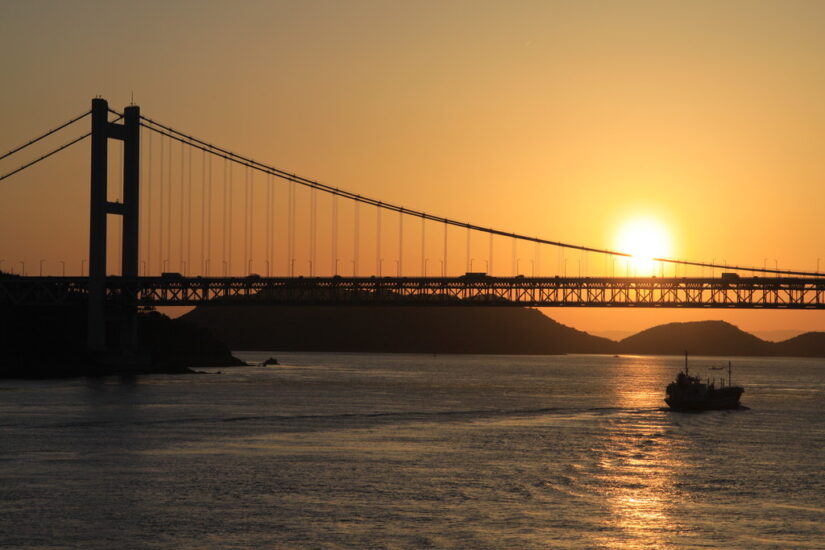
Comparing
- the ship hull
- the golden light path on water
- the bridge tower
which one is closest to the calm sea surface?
the golden light path on water

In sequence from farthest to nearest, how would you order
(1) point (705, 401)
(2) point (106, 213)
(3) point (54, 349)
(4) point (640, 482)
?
(3) point (54, 349) < (2) point (106, 213) < (1) point (705, 401) < (4) point (640, 482)

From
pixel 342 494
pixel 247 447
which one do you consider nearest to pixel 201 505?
pixel 342 494

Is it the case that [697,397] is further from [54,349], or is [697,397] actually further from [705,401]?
[54,349]

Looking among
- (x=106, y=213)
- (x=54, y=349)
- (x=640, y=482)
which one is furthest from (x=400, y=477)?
(x=54, y=349)

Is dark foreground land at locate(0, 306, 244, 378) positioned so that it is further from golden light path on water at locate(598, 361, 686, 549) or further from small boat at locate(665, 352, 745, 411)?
golden light path on water at locate(598, 361, 686, 549)

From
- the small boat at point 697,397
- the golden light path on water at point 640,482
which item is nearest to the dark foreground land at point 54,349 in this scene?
the small boat at point 697,397

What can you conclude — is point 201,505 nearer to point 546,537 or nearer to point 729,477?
point 546,537
